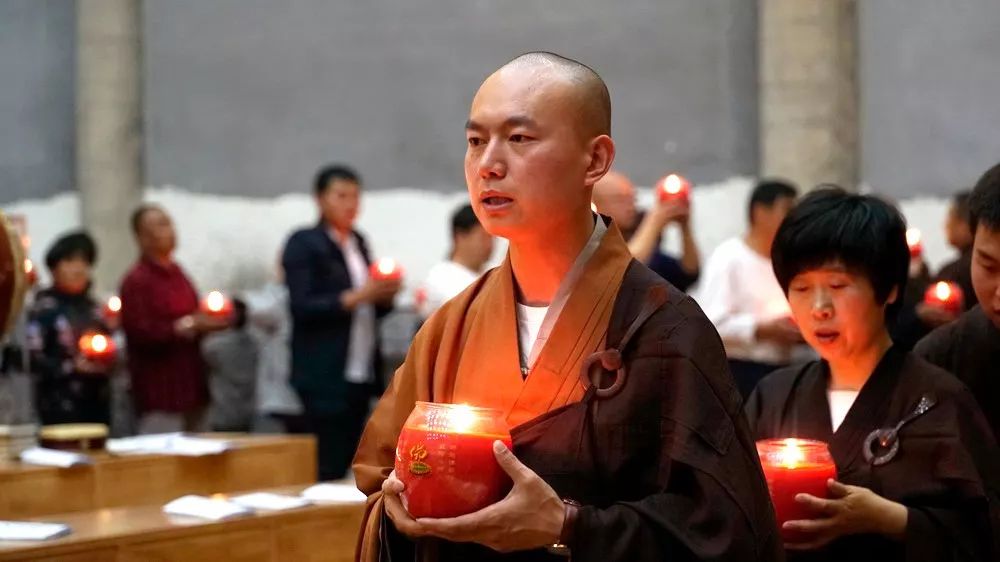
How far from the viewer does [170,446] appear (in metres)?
5.27

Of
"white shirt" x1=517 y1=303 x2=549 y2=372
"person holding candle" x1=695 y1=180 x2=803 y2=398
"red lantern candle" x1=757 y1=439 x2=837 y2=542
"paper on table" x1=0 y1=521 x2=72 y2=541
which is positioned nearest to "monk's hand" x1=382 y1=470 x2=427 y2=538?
"white shirt" x1=517 y1=303 x2=549 y2=372

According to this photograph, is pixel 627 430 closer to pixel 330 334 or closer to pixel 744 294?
pixel 744 294

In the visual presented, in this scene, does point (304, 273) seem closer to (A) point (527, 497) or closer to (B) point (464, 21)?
(B) point (464, 21)

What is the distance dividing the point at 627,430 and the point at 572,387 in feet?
0.36

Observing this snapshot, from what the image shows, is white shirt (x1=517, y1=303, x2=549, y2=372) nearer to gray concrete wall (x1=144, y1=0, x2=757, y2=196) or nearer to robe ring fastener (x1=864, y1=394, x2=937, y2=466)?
robe ring fastener (x1=864, y1=394, x2=937, y2=466)

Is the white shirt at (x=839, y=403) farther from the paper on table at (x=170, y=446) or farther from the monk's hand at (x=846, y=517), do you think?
the paper on table at (x=170, y=446)

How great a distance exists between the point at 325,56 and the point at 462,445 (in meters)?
7.36

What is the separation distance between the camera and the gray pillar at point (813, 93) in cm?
730

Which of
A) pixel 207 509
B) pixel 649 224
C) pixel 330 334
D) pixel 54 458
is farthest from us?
pixel 330 334

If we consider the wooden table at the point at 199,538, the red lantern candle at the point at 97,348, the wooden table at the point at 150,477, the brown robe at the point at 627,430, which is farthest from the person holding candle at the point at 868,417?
the red lantern candle at the point at 97,348

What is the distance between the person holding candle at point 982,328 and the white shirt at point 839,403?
0.35 metres

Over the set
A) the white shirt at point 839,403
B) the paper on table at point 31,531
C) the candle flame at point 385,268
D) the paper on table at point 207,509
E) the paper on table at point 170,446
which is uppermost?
the candle flame at point 385,268

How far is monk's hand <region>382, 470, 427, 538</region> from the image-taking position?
6.81ft

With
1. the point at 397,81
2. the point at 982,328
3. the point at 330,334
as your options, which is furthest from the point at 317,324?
the point at 982,328
